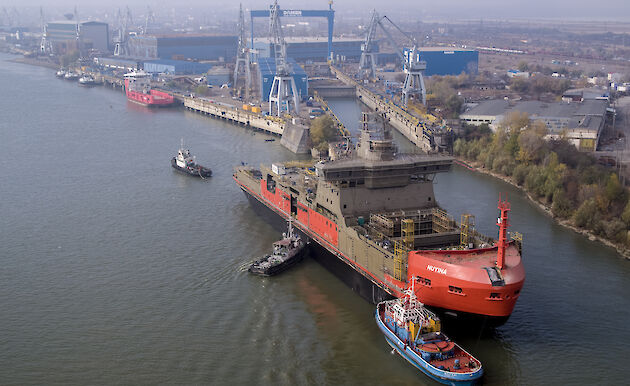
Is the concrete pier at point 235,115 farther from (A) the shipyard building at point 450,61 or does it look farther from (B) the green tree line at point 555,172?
(A) the shipyard building at point 450,61

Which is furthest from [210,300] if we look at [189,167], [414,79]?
[414,79]

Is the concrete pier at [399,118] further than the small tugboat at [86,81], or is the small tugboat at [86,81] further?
the small tugboat at [86,81]

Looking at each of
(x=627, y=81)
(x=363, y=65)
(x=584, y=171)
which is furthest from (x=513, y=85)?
(x=584, y=171)

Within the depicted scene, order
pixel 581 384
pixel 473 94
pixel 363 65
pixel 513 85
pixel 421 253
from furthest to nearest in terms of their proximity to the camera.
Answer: pixel 363 65 → pixel 513 85 → pixel 473 94 → pixel 421 253 → pixel 581 384

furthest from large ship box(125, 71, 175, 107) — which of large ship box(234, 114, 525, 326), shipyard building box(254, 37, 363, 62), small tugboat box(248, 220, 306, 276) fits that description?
small tugboat box(248, 220, 306, 276)

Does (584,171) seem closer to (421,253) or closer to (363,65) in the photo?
(421,253)

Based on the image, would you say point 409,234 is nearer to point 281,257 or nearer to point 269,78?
point 281,257

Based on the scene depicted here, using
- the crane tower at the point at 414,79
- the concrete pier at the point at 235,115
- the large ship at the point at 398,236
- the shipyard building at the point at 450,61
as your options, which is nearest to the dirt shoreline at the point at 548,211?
the large ship at the point at 398,236
